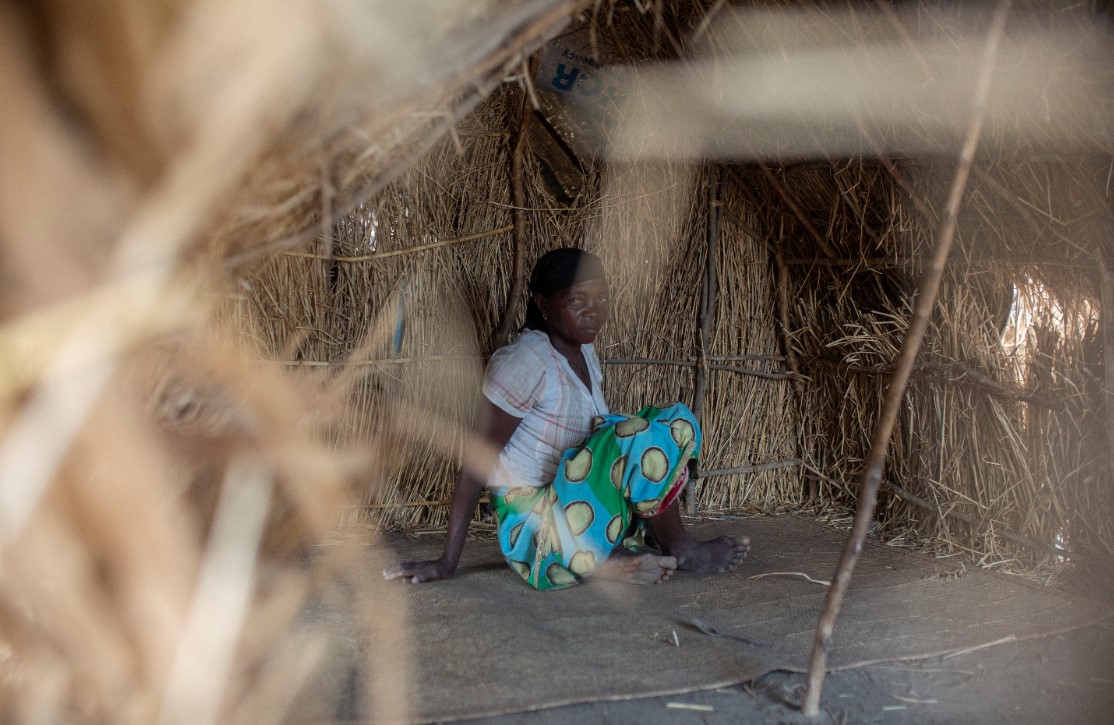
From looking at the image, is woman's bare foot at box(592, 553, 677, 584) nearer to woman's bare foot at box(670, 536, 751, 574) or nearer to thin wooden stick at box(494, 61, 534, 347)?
woman's bare foot at box(670, 536, 751, 574)

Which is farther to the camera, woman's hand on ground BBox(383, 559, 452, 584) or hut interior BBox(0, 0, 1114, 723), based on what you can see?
woman's hand on ground BBox(383, 559, 452, 584)

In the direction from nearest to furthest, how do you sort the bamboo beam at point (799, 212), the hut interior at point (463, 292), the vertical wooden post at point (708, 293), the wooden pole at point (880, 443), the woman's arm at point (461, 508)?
the hut interior at point (463, 292) < the wooden pole at point (880, 443) < the woman's arm at point (461, 508) < the bamboo beam at point (799, 212) < the vertical wooden post at point (708, 293)

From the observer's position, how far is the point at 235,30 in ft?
3.07

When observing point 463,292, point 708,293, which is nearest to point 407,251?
point 463,292

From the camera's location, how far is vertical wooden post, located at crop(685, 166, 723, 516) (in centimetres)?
370

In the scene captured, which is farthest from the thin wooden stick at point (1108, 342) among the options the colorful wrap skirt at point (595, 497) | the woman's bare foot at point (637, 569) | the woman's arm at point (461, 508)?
the woman's arm at point (461, 508)

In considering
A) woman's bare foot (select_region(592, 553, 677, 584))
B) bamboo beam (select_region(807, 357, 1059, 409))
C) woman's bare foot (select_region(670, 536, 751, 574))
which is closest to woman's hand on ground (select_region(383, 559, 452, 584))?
woman's bare foot (select_region(592, 553, 677, 584))

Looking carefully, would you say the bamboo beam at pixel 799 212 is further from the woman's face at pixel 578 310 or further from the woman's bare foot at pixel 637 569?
the woman's bare foot at pixel 637 569

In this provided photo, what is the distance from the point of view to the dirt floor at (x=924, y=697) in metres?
1.70

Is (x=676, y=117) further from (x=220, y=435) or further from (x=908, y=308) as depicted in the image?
(x=220, y=435)

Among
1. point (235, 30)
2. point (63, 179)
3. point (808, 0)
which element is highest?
point (808, 0)

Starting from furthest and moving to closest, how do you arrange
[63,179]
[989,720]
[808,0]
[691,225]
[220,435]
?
1. [691,225]
2. [808,0]
3. [989,720]
4. [220,435]
5. [63,179]

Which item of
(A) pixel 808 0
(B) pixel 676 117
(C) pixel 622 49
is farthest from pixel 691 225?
(A) pixel 808 0

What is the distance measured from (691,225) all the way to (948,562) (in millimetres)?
1716
